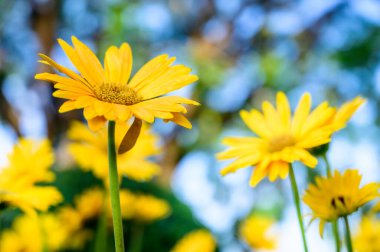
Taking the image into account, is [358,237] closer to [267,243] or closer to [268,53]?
[267,243]

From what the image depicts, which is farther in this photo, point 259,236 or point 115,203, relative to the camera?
point 259,236

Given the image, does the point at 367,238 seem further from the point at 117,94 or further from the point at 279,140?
the point at 117,94

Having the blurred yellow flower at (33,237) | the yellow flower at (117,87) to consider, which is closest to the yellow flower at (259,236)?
the blurred yellow flower at (33,237)

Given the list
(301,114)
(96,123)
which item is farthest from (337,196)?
(96,123)

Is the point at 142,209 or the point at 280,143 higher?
the point at 142,209

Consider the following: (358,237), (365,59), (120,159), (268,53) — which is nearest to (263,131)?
(358,237)

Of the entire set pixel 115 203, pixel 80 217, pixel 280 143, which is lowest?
pixel 115 203

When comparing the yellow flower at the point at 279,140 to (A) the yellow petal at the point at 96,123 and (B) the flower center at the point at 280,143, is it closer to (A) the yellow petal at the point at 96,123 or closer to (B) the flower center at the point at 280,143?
(B) the flower center at the point at 280,143

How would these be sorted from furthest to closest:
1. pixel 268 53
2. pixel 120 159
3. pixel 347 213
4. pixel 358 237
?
1. pixel 268 53
2. pixel 120 159
3. pixel 358 237
4. pixel 347 213
